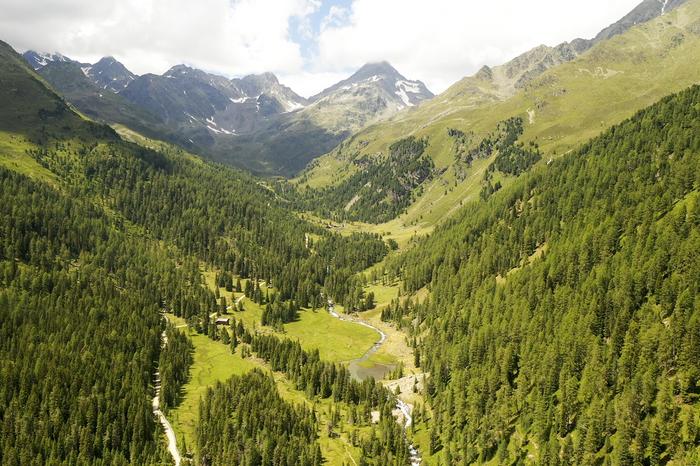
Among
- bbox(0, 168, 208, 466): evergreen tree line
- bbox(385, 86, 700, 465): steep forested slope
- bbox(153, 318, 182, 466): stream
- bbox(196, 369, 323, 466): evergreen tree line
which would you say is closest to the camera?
bbox(385, 86, 700, 465): steep forested slope

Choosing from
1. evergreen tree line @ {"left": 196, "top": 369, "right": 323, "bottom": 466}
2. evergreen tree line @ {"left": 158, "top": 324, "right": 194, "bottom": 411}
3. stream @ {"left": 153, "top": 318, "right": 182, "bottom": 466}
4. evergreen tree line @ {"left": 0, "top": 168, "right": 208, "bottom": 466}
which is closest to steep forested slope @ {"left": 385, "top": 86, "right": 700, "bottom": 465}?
evergreen tree line @ {"left": 196, "top": 369, "right": 323, "bottom": 466}

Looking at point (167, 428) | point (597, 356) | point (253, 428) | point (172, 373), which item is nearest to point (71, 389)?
point (167, 428)

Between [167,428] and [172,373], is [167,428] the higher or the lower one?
the lower one

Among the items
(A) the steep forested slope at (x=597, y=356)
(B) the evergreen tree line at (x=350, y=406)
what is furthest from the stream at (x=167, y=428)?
(A) the steep forested slope at (x=597, y=356)

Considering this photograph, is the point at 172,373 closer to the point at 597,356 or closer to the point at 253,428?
the point at 253,428

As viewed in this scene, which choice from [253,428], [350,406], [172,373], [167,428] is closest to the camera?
[253,428]

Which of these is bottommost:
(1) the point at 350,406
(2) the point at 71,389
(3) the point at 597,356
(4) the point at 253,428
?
(4) the point at 253,428

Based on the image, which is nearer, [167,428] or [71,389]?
[71,389]

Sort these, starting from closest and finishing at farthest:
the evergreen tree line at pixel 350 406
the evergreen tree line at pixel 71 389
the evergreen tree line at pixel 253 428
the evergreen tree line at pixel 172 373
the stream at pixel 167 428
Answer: the evergreen tree line at pixel 71 389 < the evergreen tree line at pixel 253 428 < the evergreen tree line at pixel 350 406 < the stream at pixel 167 428 < the evergreen tree line at pixel 172 373

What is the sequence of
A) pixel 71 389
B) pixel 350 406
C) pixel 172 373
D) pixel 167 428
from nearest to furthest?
pixel 71 389 → pixel 167 428 → pixel 350 406 → pixel 172 373

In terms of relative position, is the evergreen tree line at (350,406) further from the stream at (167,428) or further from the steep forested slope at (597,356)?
the steep forested slope at (597,356)

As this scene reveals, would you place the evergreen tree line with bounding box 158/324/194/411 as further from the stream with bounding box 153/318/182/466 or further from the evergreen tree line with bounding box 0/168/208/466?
the evergreen tree line with bounding box 0/168/208/466
